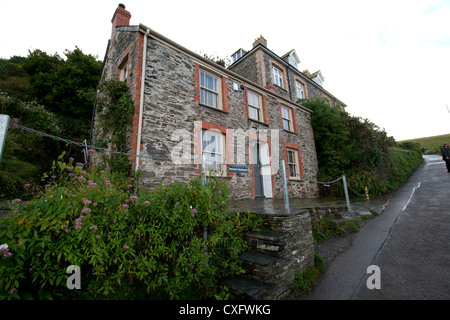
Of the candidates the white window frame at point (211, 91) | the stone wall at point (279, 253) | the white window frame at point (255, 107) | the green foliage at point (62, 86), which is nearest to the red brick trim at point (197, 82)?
the white window frame at point (211, 91)

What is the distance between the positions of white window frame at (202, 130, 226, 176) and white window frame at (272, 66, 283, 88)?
8680mm

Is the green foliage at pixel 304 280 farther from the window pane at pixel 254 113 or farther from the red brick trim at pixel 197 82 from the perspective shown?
the window pane at pixel 254 113

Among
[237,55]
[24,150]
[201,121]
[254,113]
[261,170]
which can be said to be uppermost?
Answer: [237,55]

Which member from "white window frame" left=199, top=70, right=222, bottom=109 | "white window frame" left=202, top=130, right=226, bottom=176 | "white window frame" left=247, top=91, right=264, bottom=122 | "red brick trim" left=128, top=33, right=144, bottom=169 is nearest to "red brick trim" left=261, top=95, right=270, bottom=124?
"white window frame" left=247, top=91, right=264, bottom=122

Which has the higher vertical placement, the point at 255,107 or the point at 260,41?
the point at 260,41

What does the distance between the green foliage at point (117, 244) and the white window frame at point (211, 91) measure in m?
5.32

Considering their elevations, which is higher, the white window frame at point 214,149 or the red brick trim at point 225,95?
the red brick trim at point 225,95

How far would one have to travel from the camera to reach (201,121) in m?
6.97

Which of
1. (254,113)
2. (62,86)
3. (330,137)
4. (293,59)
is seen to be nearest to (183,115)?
(254,113)

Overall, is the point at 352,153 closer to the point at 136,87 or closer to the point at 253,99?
the point at 253,99

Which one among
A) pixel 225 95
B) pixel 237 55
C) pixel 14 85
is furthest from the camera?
pixel 237 55

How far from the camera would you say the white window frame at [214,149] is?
7.06 m

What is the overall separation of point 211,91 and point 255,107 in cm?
261
